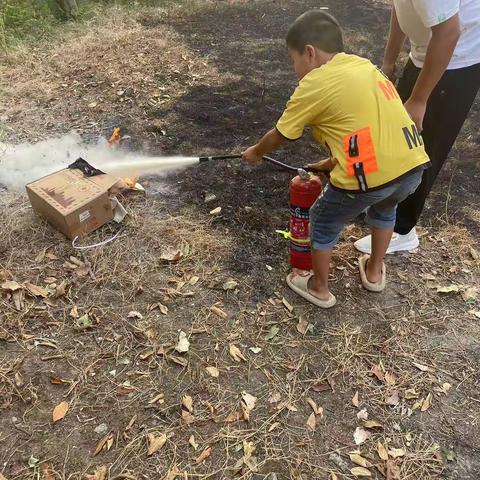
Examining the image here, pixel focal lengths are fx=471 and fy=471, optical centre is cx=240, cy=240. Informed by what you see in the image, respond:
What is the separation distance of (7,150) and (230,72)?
9.82 ft

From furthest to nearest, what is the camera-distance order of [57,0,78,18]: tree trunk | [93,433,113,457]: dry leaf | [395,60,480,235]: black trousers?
[57,0,78,18]: tree trunk
[395,60,480,235]: black trousers
[93,433,113,457]: dry leaf

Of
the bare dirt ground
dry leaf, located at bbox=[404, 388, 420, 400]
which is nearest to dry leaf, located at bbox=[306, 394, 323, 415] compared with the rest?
the bare dirt ground

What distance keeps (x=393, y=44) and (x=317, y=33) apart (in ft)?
3.48

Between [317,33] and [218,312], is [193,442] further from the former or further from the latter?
[317,33]

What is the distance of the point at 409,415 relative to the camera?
2631 mm

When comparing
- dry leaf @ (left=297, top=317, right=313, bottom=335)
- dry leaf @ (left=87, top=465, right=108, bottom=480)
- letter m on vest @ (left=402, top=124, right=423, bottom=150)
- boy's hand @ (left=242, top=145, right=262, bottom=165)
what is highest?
letter m on vest @ (left=402, top=124, right=423, bottom=150)

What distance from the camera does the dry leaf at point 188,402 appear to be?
8.52ft

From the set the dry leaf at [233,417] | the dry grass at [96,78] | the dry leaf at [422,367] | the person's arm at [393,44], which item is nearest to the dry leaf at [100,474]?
the dry leaf at [233,417]

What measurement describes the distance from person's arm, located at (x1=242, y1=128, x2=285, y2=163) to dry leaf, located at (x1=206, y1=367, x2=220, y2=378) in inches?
50.4

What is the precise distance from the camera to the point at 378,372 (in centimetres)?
283

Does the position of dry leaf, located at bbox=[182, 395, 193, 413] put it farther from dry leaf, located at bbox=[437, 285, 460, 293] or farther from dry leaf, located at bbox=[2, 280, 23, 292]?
dry leaf, located at bbox=[437, 285, 460, 293]

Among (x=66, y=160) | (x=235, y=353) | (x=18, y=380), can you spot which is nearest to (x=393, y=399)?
(x=235, y=353)

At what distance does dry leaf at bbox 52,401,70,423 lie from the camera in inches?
99.0

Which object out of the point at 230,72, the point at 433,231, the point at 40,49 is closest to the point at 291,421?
the point at 433,231
